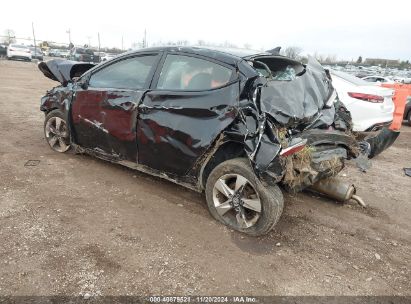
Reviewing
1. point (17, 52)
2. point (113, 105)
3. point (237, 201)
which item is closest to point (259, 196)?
point (237, 201)

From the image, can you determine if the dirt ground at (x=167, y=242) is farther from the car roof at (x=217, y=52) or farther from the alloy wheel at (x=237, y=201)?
the car roof at (x=217, y=52)

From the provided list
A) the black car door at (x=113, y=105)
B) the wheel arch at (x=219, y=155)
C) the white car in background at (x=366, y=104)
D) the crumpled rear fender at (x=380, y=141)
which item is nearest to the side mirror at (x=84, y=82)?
the black car door at (x=113, y=105)

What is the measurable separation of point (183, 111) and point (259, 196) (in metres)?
1.16

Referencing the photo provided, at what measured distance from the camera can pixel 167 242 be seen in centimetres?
331

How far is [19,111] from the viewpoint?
332 inches

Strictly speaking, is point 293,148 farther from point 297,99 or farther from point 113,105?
point 113,105

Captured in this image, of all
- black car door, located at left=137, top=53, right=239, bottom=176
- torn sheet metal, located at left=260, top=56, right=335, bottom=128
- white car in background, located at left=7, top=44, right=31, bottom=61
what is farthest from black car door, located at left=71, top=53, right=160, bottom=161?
white car in background, located at left=7, top=44, right=31, bottom=61

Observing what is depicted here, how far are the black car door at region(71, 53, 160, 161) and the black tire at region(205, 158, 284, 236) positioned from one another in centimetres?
121

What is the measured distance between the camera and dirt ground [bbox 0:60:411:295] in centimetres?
279

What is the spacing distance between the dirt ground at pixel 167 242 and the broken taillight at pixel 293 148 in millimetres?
893

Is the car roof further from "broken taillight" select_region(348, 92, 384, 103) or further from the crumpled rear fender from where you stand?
"broken taillight" select_region(348, 92, 384, 103)

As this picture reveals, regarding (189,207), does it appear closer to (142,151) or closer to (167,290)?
(142,151)

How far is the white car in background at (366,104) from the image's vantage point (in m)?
6.84

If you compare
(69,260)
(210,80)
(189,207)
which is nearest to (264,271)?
(189,207)
